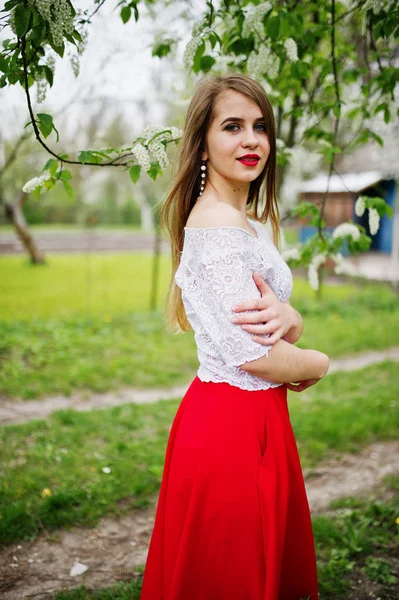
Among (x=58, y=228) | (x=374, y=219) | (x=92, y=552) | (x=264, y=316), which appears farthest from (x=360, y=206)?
(x=58, y=228)

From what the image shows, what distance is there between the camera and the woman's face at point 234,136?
187 centimetres

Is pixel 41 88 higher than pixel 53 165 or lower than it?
higher

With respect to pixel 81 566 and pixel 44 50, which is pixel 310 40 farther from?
pixel 81 566

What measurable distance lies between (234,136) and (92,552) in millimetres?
2531

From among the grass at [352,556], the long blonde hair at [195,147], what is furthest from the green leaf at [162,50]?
the grass at [352,556]

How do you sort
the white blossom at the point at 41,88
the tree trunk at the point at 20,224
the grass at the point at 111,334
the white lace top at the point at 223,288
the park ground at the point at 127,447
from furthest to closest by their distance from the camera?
the tree trunk at the point at 20,224 → the grass at the point at 111,334 → the park ground at the point at 127,447 → the white blossom at the point at 41,88 → the white lace top at the point at 223,288

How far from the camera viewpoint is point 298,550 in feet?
6.85

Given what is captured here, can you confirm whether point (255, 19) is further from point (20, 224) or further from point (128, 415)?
point (20, 224)

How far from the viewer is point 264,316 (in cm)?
173

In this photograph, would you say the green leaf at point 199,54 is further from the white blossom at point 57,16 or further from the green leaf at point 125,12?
the white blossom at point 57,16

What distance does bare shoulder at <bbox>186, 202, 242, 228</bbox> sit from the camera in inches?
68.9

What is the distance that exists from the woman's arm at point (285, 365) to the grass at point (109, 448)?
2.16 meters

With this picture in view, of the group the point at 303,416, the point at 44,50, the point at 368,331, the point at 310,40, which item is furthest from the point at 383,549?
the point at 368,331

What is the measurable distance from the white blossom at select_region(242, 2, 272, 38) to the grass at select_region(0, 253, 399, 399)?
424cm
